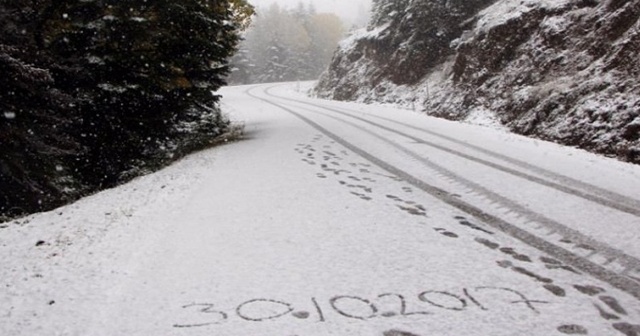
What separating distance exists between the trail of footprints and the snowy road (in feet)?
0.06

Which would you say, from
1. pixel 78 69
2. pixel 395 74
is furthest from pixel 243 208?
pixel 395 74

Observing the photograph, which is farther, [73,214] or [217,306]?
[73,214]

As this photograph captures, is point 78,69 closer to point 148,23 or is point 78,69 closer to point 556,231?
point 148,23

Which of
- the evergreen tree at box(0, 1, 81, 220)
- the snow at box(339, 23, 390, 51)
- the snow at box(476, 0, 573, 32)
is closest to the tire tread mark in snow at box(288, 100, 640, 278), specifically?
the evergreen tree at box(0, 1, 81, 220)

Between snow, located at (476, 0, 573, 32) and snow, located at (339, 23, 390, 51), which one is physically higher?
snow, located at (339, 23, 390, 51)

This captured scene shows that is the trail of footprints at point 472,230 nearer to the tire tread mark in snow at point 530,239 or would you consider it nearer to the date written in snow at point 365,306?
the tire tread mark in snow at point 530,239

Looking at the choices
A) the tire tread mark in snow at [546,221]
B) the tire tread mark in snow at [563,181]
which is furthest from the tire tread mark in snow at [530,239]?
the tire tread mark in snow at [563,181]

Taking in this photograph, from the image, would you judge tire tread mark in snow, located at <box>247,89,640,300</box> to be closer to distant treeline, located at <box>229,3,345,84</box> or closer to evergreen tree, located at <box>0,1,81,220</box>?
evergreen tree, located at <box>0,1,81,220</box>

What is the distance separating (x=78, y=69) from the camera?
9484 millimetres

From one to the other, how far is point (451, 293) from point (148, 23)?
8.83 m

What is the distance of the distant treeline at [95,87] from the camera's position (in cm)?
830

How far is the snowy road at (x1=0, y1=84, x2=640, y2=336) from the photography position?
3.40 metres

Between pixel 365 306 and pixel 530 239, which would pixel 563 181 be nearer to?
pixel 530 239

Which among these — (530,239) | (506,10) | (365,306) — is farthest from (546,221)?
(506,10)
